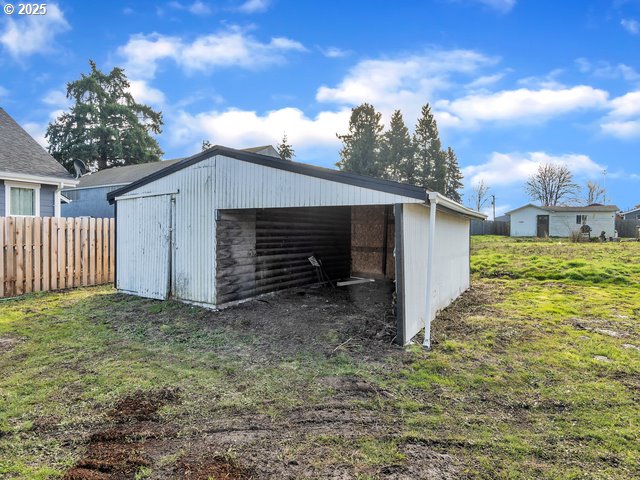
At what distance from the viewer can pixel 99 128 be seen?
28781 mm

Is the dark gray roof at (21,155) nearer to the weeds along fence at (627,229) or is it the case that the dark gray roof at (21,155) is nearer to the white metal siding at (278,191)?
the white metal siding at (278,191)

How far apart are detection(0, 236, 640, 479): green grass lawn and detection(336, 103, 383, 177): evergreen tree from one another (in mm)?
26155

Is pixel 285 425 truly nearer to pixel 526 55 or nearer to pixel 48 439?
pixel 48 439

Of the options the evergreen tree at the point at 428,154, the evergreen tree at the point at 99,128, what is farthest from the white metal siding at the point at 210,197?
the evergreen tree at the point at 428,154

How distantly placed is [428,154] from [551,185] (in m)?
21.1

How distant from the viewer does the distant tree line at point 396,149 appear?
31672 mm

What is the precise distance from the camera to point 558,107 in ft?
37.9

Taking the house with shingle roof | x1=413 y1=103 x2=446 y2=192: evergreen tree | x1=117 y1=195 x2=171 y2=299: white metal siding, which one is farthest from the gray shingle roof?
x1=413 y1=103 x2=446 y2=192: evergreen tree

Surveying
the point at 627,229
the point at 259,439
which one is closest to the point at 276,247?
the point at 259,439

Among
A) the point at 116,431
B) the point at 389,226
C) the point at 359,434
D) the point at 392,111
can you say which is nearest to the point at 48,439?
the point at 116,431

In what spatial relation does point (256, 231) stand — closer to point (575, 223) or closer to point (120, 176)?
point (120, 176)

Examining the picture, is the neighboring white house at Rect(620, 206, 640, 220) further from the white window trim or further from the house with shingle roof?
the white window trim

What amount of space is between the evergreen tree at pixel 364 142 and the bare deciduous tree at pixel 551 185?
23.5 m

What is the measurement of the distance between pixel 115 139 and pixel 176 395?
102 feet
